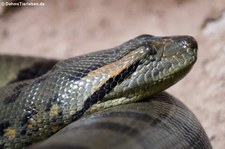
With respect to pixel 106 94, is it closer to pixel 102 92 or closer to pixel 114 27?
pixel 102 92

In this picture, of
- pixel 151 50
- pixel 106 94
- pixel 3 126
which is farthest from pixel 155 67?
pixel 3 126

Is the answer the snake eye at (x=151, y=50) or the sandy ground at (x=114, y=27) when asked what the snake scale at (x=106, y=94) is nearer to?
the snake eye at (x=151, y=50)

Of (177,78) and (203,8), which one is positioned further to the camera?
(203,8)

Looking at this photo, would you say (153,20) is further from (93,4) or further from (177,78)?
(177,78)

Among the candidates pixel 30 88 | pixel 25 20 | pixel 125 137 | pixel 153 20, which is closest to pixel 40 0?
pixel 25 20

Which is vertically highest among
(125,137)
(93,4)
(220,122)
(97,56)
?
(93,4)

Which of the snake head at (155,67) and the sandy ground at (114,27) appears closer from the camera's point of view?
the snake head at (155,67)

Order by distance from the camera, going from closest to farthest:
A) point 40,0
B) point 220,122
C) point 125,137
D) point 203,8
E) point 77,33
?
point 125,137 → point 220,122 → point 203,8 → point 77,33 → point 40,0

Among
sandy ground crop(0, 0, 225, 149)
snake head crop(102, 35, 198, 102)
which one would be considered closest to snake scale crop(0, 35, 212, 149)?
snake head crop(102, 35, 198, 102)

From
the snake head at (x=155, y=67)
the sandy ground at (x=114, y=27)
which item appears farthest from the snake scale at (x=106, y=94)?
the sandy ground at (x=114, y=27)
